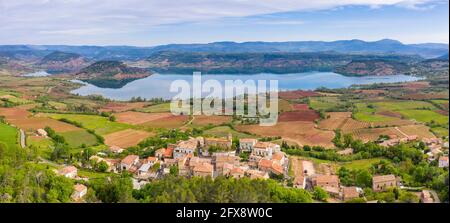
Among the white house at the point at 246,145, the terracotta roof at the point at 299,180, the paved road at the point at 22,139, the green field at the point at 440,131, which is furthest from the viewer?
the green field at the point at 440,131

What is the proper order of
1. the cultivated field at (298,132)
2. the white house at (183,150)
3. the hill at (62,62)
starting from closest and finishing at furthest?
the white house at (183,150)
the cultivated field at (298,132)
the hill at (62,62)

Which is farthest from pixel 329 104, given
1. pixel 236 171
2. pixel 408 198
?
pixel 408 198

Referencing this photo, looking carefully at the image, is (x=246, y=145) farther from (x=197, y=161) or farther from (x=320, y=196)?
(x=320, y=196)

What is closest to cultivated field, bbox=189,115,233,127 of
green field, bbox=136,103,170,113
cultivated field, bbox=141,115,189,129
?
cultivated field, bbox=141,115,189,129

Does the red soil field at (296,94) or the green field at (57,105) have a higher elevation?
the red soil field at (296,94)

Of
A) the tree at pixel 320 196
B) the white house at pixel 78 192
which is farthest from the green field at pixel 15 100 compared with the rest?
the tree at pixel 320 196

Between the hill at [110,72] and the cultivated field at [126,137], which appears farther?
the hill at [110,72]

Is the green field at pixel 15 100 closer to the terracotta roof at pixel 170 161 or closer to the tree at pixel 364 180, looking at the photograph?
the terracotta roof at pixel 170 161
